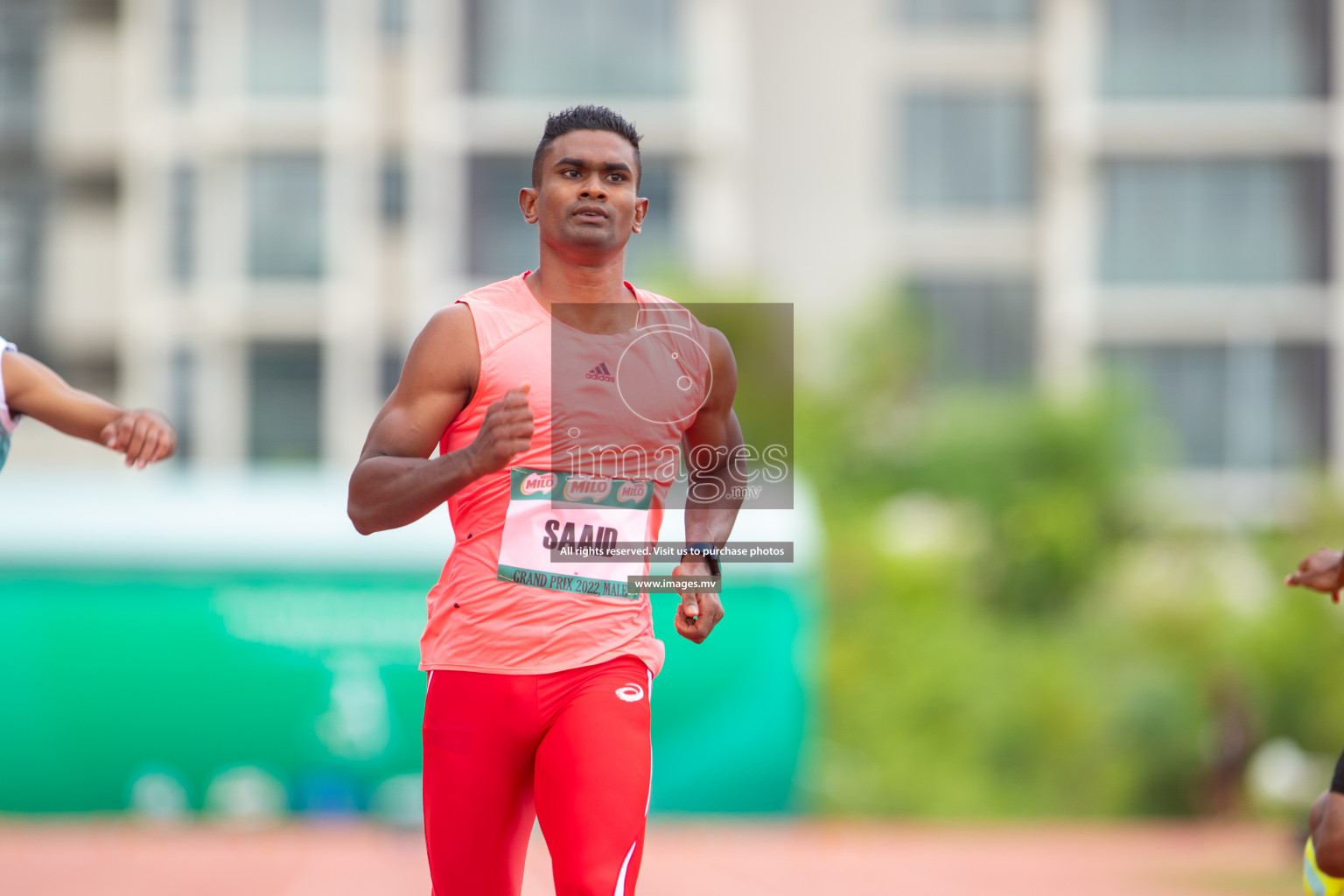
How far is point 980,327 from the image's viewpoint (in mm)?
32625

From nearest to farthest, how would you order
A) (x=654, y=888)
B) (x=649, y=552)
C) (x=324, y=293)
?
1. (x=649, y=552)
2. (x=654, y=888)
3. (x=324, y=293)

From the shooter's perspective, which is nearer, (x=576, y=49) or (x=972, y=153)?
(x=576, y=49)

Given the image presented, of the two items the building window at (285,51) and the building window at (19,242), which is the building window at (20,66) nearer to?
the building window at (19,242)

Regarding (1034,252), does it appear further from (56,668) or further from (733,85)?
(56,668)

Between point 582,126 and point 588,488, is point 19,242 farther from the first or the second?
point 588,488

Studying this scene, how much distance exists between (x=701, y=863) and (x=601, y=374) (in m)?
9.76

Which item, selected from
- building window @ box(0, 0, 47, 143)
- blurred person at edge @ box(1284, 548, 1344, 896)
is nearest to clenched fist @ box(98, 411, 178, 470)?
blurred person at edge @ box(1284, 548, 1344, 896)

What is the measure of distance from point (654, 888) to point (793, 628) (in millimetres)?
2519

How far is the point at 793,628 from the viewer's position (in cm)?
1316

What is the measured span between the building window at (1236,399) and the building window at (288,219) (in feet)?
48.9

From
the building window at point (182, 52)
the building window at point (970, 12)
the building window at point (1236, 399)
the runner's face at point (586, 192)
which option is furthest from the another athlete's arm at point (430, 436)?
the building window at point (970, 12)

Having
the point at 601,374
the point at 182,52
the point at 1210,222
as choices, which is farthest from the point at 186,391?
the point at 601,374

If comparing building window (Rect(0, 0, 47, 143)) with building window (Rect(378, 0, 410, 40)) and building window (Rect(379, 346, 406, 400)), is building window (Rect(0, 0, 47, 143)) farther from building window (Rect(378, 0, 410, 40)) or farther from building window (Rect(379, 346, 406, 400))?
building window (Rect(379, 346, 406, 400))

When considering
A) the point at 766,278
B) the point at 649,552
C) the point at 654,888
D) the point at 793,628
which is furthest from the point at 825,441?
the point at 649,552
